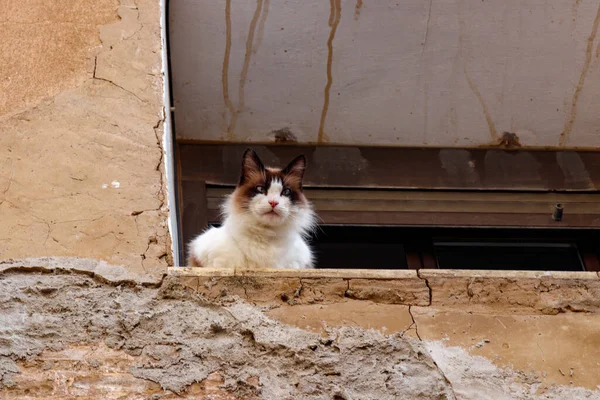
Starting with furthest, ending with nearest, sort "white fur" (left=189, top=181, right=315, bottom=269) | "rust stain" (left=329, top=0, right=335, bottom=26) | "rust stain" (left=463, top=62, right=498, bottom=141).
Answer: "rust stain" (left=463, top=62, right=498, bottom=141), "rust stain" (left=329, top=0, right=335, bottom=26), "white fur" (left=189, top=181, right=315, bottom=269)

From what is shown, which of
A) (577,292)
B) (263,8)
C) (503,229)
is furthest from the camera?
(503,229)

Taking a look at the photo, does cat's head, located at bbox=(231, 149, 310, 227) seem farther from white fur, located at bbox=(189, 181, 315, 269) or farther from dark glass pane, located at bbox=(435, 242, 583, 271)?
dark glass pane, located at bbox=(435, 242, 583, 271)

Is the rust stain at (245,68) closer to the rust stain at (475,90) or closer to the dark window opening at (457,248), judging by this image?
the dark window opening at (457,248)

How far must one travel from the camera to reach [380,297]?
10.7ft

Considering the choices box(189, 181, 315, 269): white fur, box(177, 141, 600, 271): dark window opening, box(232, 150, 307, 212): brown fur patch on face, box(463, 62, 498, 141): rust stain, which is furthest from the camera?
box(177, 141, 600, 271): dark window opening

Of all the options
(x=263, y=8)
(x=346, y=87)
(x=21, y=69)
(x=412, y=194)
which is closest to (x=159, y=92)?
(x=21, y=69)

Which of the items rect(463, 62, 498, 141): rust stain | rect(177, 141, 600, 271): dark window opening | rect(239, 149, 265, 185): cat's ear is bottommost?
rect(239, 149, 265, 185): cat's ear

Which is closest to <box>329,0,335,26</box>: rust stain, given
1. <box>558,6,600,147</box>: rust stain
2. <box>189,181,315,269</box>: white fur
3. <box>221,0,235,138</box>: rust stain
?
<box>221,0,235,138</box>: rust stain

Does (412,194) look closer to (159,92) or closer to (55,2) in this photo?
(159,92)

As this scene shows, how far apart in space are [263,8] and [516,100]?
1699mm

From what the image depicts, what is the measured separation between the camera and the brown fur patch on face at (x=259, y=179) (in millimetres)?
4031

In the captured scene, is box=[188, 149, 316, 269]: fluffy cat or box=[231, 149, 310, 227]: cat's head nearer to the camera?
box=[188, 149, 316, 269]: fluffy cat

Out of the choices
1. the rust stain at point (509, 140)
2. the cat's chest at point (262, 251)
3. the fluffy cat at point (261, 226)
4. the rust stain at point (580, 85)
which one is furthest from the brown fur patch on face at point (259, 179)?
the rust stain at point (580, 85)

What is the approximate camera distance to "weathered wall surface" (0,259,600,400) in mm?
2908
